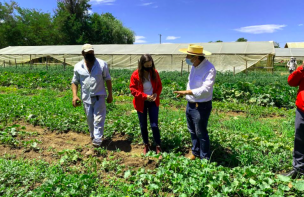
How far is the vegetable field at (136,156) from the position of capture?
105 inches

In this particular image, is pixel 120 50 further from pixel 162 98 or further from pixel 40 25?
pixel 40 25

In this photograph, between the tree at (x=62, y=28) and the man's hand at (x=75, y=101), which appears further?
the tree at (x=62, y=28)

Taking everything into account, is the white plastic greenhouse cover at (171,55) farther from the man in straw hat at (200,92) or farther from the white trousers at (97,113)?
the white trousers at (97,113)

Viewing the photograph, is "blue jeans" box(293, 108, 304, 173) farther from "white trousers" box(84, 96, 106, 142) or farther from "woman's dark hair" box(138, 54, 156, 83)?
"white trousers" box(84, 96, 106, 142)

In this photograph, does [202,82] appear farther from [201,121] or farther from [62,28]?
[62,28]

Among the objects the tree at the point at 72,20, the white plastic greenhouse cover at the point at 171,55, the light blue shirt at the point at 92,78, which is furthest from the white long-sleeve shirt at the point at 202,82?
the tree at the point at 72,20

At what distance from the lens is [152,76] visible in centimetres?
391

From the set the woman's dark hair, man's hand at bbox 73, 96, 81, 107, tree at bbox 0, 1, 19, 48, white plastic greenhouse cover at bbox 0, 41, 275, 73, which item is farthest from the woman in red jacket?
tree at bbox 0, 1, 19, 48

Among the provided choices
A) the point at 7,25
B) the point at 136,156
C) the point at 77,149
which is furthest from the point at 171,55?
the point at 7,25

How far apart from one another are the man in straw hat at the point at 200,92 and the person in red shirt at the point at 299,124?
1.03 meters

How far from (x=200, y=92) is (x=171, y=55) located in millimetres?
15778

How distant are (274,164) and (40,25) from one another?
46725mm

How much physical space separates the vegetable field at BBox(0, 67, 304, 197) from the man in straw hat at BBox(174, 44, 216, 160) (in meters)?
0.49

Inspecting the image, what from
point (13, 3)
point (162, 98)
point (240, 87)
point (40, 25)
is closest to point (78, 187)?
point (162, 98)
